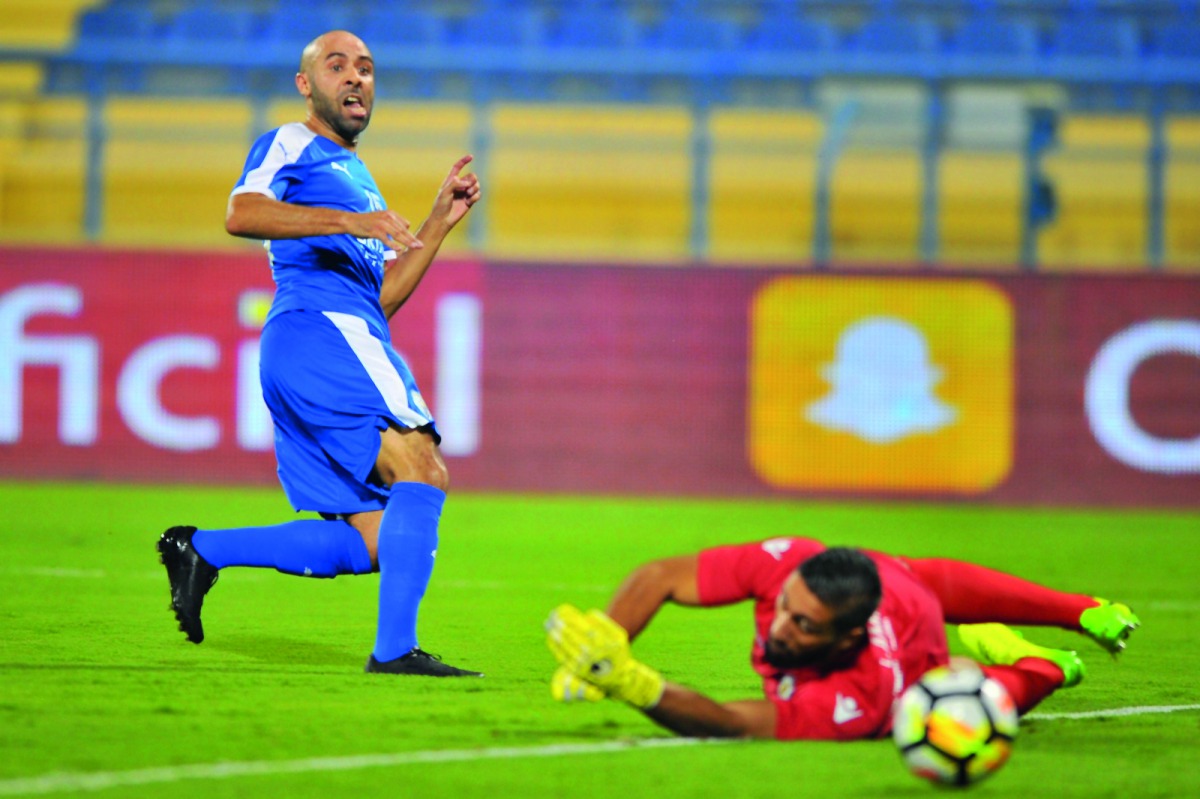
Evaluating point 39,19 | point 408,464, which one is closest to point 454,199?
point 408,464

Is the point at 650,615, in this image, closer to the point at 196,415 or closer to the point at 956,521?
the point at 956,521

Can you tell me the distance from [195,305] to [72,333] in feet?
3.04

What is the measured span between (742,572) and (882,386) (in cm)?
886

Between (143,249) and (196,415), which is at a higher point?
(143,249)

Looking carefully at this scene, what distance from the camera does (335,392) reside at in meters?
5.09

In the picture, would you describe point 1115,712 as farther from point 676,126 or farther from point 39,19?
point 39,19

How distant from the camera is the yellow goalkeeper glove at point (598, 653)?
3697 millimetres

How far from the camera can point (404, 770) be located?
144 inches

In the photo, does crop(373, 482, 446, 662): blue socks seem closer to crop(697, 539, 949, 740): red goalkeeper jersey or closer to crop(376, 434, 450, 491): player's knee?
crop(376, 434, 450, 491): player's knee

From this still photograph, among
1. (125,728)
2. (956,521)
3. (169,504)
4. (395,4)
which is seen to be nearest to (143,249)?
(169,504)

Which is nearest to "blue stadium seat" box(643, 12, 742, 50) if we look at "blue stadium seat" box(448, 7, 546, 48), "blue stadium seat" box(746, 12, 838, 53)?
"blue stadium seat" box(746, 12, 838, 53)

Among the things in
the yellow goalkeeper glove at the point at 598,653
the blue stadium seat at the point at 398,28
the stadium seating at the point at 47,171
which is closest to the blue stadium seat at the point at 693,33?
the blue stadium seat at the point at 398,28

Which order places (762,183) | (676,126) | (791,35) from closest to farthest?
(762,183) < (676,126) < (791,35)

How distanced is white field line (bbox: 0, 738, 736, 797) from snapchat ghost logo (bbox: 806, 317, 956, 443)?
8847 mm
